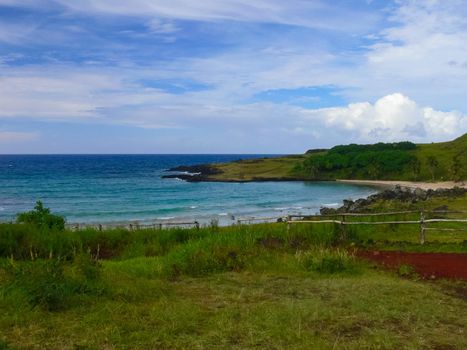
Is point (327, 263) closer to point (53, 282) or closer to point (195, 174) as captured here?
point (53, 282)

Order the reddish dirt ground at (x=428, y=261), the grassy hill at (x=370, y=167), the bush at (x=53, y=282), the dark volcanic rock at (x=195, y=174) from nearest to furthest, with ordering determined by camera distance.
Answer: the bush at (x=53, y=282), the reddish dirt ground at (x=428, y=261), the grassy hill at (x=370, y=167), the dark volcanic rock at (x=195, y=174)

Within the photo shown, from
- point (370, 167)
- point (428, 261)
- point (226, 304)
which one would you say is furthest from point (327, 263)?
point (370, 167)

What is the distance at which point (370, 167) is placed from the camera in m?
110

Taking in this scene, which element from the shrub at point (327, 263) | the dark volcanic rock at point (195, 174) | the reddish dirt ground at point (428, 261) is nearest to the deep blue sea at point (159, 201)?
the dark volcanic rock at point (195, 174)

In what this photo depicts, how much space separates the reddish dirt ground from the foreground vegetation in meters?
0.77

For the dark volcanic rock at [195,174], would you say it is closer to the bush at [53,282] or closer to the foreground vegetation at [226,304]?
the foreground vegetation at [226,304]

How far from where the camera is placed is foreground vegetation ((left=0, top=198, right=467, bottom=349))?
23.4 ft

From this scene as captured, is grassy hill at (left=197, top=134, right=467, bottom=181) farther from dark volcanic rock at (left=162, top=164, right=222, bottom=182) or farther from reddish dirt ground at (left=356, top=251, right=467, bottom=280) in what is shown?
reddish dirt ground at (left=356, top=251, right=467, bottom=280)

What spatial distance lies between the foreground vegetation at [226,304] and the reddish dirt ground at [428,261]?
30.2 inches

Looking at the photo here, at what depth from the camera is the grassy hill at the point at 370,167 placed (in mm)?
100938

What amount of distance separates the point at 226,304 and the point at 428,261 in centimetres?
739

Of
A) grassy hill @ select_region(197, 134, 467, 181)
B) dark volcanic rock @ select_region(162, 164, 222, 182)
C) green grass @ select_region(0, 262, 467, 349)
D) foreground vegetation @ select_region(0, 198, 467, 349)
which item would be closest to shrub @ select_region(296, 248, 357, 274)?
foreground vegetation @ select_region(0, 198, 467, 349)

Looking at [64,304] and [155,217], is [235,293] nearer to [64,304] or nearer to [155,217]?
[64,304]

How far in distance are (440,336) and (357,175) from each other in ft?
349
